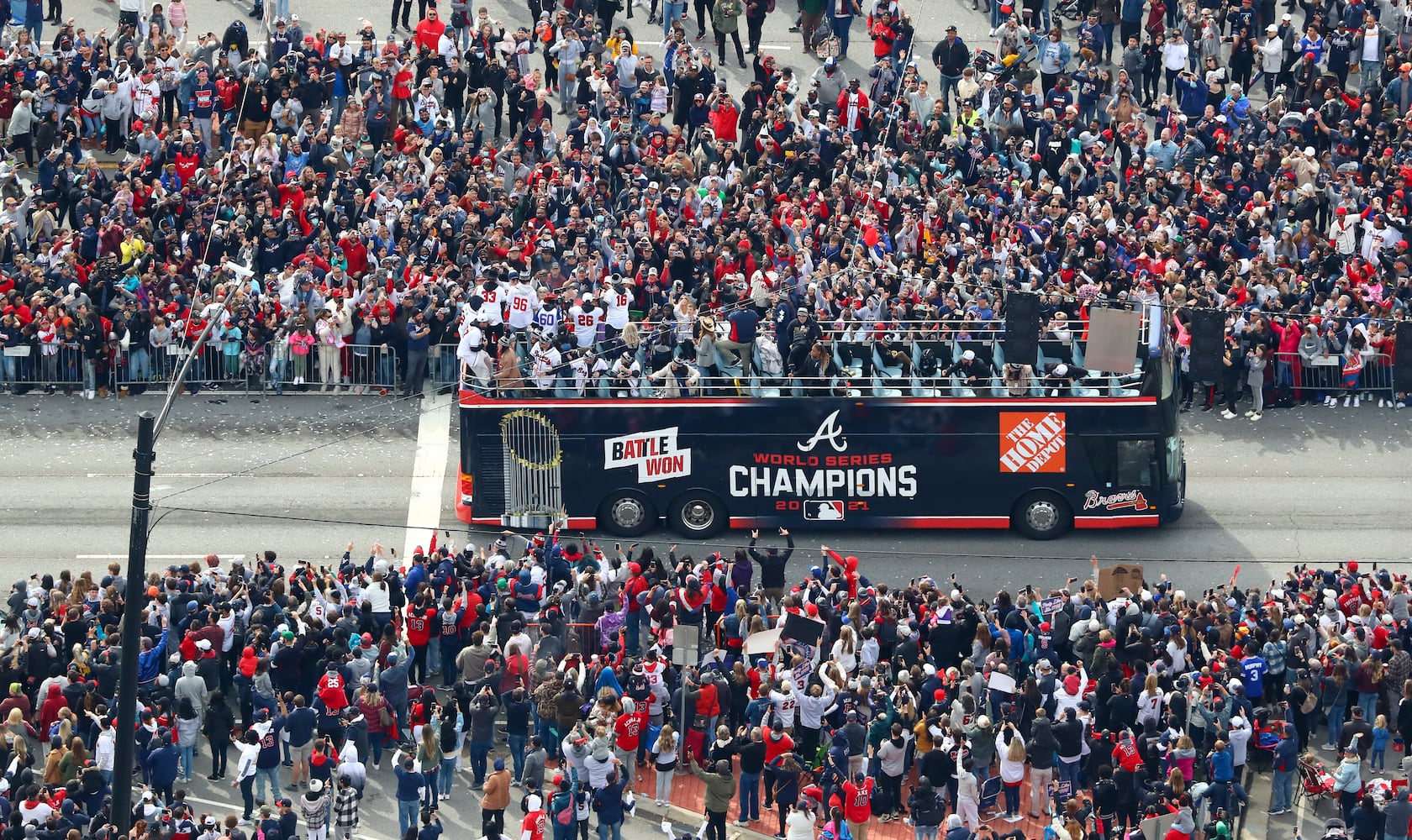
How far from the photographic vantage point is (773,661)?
118ft

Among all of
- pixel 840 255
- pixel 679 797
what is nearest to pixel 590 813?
pixel 679 797

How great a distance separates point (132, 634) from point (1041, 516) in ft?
56.4

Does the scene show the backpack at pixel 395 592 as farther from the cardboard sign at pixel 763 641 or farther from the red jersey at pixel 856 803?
the red jersey at pixel 856 803

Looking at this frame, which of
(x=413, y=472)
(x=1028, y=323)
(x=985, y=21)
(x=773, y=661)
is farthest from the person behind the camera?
(x=985, y=21)

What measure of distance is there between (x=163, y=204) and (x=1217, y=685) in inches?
888

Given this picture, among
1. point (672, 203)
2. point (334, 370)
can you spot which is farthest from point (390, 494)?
point (672, 203)

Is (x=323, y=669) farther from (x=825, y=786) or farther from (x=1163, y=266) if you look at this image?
(x=1163, y=266)

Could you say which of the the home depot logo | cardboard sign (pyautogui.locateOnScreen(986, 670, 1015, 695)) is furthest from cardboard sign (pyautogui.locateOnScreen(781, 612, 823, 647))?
the the home depot logo

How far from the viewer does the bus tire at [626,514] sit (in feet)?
138

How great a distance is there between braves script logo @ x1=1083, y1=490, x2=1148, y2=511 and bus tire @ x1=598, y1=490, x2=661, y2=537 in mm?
6998

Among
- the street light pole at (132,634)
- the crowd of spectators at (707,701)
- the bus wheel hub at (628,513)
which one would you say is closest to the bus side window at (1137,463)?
the crowd of spectators at (707,701)

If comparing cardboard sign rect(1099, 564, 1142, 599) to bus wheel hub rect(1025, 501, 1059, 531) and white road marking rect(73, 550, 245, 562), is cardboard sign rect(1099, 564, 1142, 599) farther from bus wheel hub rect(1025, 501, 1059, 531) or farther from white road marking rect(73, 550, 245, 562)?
white road marking rect(73, 550, 245, 562)

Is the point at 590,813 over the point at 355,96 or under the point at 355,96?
under

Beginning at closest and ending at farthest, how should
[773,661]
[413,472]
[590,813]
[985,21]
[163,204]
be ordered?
[590,813] → [773,661] → [413,472] → [163,204] → [985,21]
